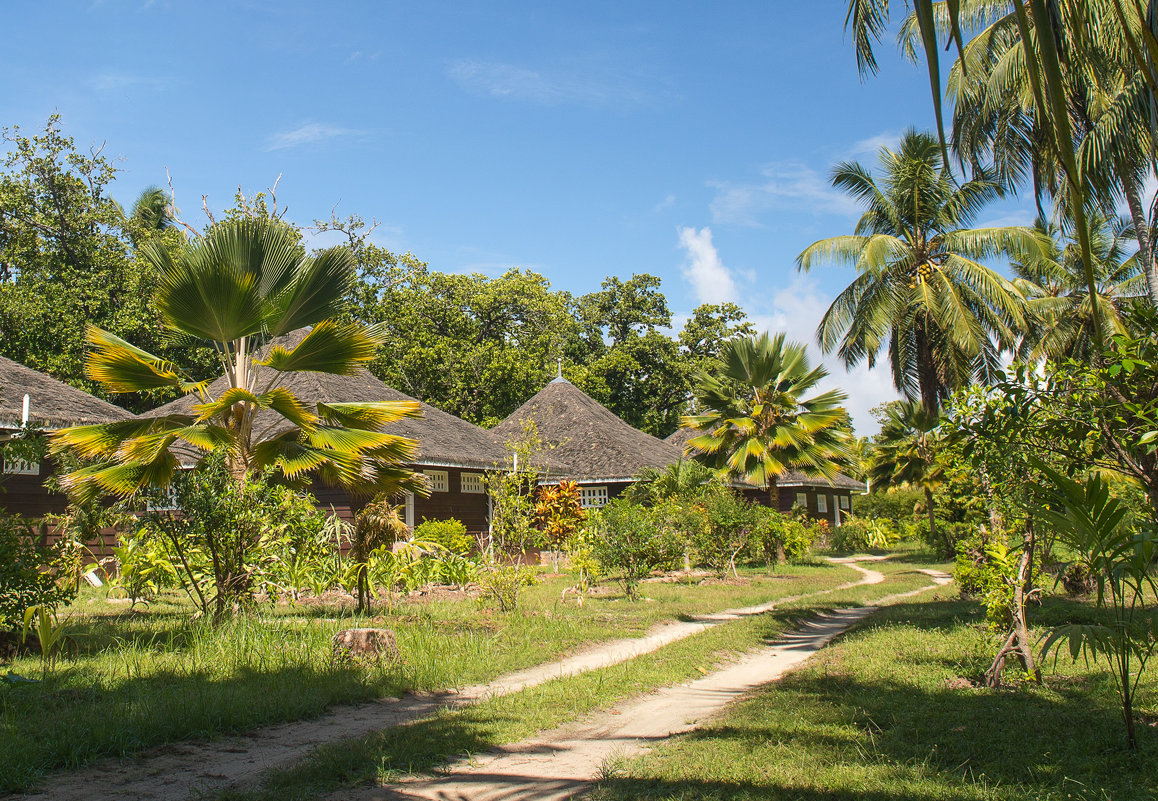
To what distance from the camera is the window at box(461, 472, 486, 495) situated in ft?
75.7

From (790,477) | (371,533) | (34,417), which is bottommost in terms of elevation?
(371,533)

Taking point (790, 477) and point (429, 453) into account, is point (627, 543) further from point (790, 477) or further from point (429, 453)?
point (790, 477)

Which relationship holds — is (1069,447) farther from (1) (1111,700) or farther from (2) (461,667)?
(2) (461,667)

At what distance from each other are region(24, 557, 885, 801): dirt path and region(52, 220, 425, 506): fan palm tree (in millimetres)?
4098

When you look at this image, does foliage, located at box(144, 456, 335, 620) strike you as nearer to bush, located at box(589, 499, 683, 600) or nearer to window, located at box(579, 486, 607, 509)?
bush, located at box(589, 499, 683, 600)

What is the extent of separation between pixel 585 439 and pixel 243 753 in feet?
75.3

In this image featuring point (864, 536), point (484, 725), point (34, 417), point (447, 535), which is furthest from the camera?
point (864, 536)

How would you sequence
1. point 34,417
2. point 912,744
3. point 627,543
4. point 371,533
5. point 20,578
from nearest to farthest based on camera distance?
point 912,744, point 20,578, point 371,533, point 627,543, point 34,417

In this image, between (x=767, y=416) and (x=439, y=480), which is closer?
(x=439, y=480)

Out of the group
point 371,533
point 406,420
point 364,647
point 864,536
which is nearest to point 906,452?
point 864,536

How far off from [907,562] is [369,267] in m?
26.4

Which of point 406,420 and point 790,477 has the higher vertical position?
point 406,420

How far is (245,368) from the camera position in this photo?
1105cm

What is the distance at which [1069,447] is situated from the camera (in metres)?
6.47
